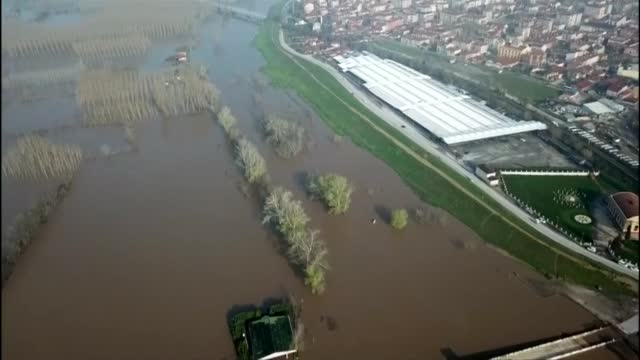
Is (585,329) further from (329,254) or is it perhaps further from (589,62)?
(589,62)

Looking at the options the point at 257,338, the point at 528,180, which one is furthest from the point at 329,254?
the point at 528,180

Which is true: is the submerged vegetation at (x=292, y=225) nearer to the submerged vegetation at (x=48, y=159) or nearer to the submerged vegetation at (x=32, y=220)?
the submerged vegetation at (x=32, y=220)

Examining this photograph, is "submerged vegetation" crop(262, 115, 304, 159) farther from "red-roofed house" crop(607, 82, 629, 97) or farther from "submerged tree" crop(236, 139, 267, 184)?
"red-roofed house" crop(607, 82, 629, 97)

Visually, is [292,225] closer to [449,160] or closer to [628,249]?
[449,160]

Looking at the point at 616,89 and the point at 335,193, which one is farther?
the point at 616,89

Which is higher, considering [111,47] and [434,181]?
[111,47]

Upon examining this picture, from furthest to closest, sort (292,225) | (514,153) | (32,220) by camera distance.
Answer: (514,153), (32,220), (292,225)

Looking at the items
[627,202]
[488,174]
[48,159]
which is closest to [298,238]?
[488,174]
